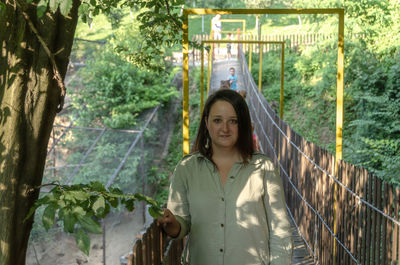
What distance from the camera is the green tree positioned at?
2.06 metres

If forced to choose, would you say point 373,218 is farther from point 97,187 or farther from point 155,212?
point 97,187

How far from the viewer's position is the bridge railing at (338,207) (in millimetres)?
3290

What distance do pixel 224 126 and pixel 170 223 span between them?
505 millimetres

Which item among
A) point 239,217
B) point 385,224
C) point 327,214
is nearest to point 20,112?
point 239,217

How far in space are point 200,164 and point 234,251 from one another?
16.7 inches

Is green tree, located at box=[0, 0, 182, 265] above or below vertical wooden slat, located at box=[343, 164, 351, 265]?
above

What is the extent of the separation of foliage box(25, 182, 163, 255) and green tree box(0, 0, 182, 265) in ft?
0.41

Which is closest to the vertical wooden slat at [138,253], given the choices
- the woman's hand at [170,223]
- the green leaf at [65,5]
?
the woman's hand at [170,223]

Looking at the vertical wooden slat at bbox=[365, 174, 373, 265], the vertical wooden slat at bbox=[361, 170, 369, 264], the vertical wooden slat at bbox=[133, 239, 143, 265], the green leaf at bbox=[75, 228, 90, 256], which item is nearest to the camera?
the green leaf at bbox=[75, 228, 90, 256]

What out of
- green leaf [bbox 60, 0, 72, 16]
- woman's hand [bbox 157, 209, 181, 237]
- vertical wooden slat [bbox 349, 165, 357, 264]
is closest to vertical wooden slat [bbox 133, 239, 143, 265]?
woman's hand [bbox 157, 209, 181, 237]

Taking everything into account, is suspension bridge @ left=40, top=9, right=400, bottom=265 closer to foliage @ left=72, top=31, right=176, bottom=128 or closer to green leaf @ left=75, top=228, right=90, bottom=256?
green leaf @ left=75, top=228, right=90, bottom=256

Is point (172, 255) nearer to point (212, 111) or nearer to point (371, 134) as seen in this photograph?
point (212, 111)

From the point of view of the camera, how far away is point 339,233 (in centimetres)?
451

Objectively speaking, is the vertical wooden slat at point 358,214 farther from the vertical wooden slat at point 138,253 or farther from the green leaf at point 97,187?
the green leaf at point 97,187
